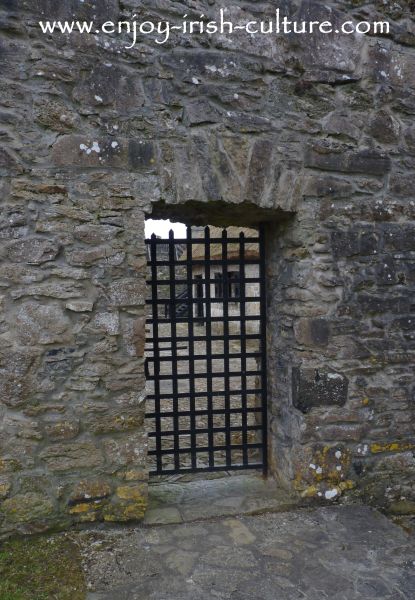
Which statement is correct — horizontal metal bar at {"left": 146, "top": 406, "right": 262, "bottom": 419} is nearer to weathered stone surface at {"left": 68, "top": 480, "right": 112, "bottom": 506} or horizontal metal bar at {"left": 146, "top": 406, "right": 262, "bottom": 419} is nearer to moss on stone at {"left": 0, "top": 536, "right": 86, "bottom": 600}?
weathered stone surface at {"left": 68, "top": 480, "right": 112, "bottom": 506}

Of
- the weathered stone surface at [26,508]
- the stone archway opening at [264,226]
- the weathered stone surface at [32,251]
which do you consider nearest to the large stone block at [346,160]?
the stone archway opening at [264,226]

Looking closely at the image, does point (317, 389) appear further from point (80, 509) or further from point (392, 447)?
point (80, 509)

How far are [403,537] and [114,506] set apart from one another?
5.66ft

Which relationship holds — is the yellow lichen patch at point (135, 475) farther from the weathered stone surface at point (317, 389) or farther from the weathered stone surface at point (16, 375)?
the weathered stone surface at point (317, 389)

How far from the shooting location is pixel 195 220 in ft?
10.8

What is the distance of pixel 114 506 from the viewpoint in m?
2.82

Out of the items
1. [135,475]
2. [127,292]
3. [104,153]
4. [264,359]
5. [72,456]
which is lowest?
[135,475]

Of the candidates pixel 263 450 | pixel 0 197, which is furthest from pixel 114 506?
pixel 0 197

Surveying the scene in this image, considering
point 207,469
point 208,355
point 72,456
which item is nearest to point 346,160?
point 208,355

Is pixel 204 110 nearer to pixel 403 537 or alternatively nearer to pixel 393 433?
pixel 393 433

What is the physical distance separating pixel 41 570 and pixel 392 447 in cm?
232

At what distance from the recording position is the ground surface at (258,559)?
2.28 m

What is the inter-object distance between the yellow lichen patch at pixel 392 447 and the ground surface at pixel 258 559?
412 mm

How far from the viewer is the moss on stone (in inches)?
87.7
